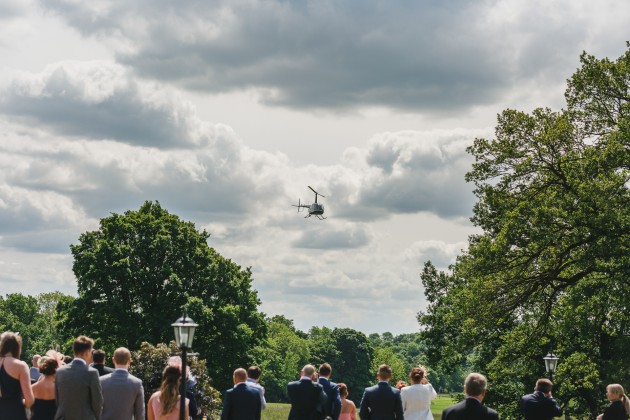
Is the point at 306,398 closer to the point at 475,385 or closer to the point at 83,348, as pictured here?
the point at 83,348

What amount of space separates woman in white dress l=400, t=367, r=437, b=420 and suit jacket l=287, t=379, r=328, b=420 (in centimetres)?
144

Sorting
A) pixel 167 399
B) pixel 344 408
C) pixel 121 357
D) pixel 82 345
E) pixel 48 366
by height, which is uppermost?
pixel 82 345

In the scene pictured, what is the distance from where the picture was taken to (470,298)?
1361 inches

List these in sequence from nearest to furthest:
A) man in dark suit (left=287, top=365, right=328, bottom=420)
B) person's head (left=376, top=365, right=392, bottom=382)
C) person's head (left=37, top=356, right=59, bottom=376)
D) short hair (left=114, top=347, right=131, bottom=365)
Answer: short hair (left=114, top=347, right=131, bottom=365)
person's head (left=37, top=356, right=59, bottom=376)
person's head (left=376, top=365, right=392, bottom=382)
man in dark suit (left=287, top=365, right=328, bottom=420)

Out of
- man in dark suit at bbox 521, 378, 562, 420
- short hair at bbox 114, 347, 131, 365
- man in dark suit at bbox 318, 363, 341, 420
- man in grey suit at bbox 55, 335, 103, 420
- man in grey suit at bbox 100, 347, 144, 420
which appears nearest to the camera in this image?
man in grey suit at bbox 55, 335, 103, 420

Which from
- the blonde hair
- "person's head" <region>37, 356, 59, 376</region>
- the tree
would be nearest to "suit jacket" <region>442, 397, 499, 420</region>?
"person's head" <region>37, 356, 59, 376</region>

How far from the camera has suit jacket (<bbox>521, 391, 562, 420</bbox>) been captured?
13859 mm

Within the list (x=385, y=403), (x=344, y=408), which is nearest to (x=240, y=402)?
(x=385, y=403)

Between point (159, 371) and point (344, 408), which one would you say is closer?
point (344, 408)

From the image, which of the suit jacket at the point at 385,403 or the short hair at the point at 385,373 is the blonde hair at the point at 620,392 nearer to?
the suit jacket at the point at 385,403

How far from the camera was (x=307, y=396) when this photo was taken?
51.0 feet

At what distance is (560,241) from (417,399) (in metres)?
17.5

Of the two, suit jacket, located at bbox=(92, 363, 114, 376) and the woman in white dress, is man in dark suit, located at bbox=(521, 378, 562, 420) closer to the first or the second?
the woman in white dress

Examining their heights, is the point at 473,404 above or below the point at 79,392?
below
